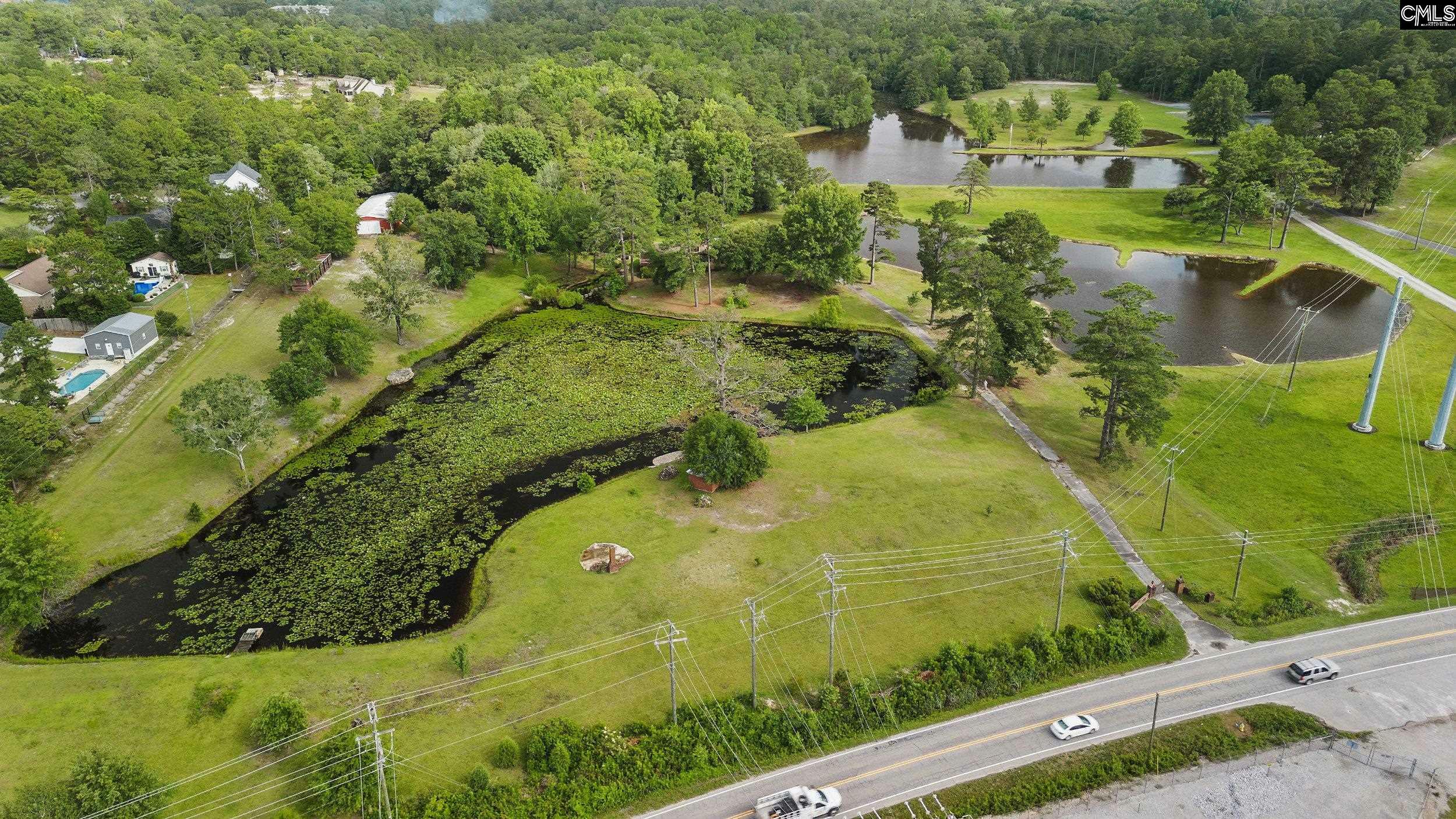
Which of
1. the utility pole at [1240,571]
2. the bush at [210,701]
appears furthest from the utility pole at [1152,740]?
the bush at [210,701]

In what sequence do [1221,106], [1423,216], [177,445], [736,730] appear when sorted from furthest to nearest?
[1221,106]
[1423,216]
[177,445]
[736,730]

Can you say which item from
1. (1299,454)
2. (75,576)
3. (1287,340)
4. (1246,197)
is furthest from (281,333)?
(1246,197)

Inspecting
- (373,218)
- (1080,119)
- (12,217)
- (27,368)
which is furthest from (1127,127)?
(12,217)

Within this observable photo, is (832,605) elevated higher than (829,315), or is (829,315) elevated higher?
(832,605)

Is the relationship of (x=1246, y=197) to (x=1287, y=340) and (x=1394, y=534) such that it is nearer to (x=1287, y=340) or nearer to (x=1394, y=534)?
(x=1287, y=340)

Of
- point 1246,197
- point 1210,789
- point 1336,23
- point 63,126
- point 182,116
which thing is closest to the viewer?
point 1210,789

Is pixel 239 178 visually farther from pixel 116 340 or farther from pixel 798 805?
pixel 798 805
